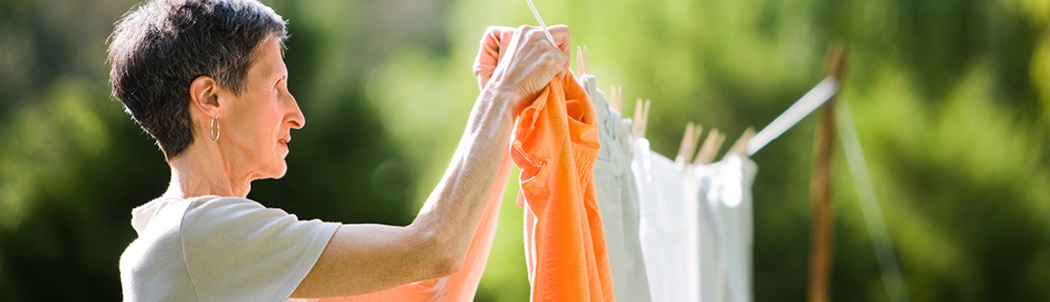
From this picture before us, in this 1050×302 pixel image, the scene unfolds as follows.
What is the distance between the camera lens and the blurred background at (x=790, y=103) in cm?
566

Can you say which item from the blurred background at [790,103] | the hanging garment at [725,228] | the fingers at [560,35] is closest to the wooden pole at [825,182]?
the hanging garment at [725,228]

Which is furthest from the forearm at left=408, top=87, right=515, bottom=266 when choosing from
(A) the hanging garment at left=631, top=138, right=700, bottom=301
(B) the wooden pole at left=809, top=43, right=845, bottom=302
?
(B) the wooden pole at left=809, top=43, right=845, bottom=302

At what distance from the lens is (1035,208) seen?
5848 millimetres

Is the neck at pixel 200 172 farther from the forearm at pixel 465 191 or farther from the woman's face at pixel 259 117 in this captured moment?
A: the forearm at pixel 465 191

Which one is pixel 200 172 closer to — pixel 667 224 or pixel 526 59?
pixel 526 59

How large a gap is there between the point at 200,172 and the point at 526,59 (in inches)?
13.6

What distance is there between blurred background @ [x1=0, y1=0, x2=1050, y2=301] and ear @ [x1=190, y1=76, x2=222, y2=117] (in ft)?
14.2

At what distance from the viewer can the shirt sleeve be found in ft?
3.56

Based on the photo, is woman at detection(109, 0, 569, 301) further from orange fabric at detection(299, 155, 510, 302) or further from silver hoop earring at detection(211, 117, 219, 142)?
orange fabric at detection(299, 155, 510, 302)

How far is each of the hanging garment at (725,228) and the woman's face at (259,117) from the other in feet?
4.74

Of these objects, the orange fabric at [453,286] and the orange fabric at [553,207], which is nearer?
the orange fabric at [553,207]

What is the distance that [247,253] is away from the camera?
3.58ft

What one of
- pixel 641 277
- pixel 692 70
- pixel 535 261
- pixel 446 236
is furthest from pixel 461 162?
pixel 692 70

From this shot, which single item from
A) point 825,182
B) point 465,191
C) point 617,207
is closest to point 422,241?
point 465,191
